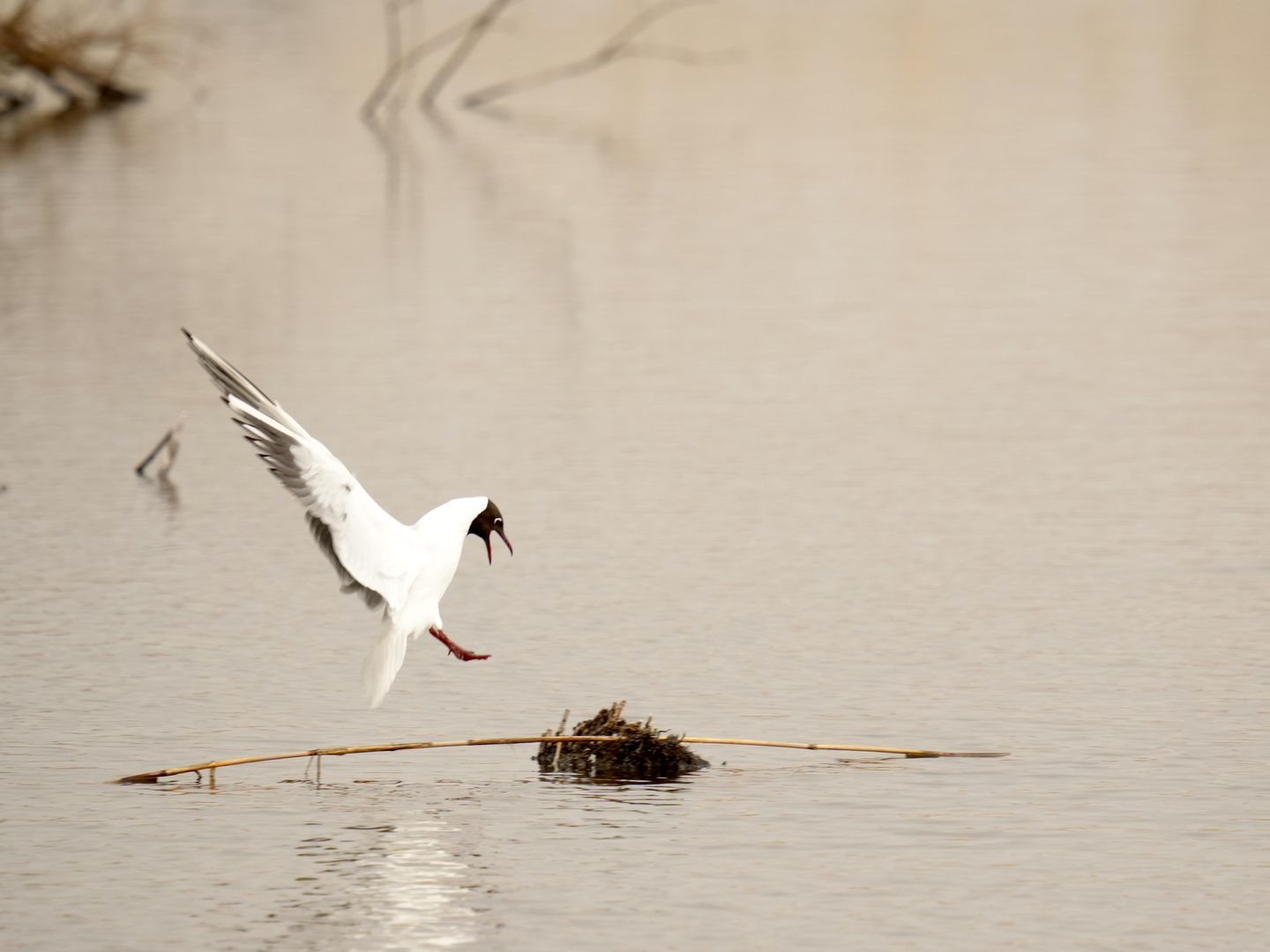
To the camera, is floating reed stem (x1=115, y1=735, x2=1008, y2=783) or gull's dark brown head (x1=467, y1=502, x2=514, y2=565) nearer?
floating reed stem (x1=115, y1=735, x2=1008, y2=783)

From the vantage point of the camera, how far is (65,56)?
41188mm

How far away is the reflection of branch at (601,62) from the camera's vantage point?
147 ft

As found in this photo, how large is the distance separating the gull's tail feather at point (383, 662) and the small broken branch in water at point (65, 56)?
30478mm

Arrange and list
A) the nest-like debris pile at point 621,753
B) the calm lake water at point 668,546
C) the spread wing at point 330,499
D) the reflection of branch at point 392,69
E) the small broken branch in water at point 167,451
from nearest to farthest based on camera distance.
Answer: the calm lake water at point 668,546, the spread wing at point 330,499, the nest-like debris pile at point 621,753, the small broken branch in water at point 167,451, the reflection of branch at point 392,69

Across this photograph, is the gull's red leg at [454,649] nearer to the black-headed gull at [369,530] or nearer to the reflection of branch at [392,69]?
the black-headed gull at [369,530]

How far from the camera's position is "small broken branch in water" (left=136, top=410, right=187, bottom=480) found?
52.0 ft

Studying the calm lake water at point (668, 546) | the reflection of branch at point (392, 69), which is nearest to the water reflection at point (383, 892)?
the calm lake water at point (668, 546)

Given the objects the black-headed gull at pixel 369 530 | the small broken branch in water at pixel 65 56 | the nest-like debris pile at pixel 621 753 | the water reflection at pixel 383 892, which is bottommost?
the water reflection at pixel 383 892

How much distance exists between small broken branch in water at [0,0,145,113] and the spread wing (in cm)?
3045

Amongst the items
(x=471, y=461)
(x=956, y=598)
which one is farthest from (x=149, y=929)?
(x=471, y=461)

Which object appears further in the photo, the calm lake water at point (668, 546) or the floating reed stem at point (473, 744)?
the floating reed stem at point (473, 744)

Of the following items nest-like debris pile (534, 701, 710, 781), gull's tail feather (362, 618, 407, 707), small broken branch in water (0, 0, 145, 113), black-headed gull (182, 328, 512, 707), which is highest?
small broken branch in water (0, 0, 145, 113)

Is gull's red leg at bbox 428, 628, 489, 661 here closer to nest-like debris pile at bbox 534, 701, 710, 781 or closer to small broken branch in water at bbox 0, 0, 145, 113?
nest-like debris pile at bbox 534, 701, 710, 781

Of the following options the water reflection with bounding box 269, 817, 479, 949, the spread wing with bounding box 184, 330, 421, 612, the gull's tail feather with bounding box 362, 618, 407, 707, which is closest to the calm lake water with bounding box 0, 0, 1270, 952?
the water reflection with bounding box 269, 817, 479, 949
